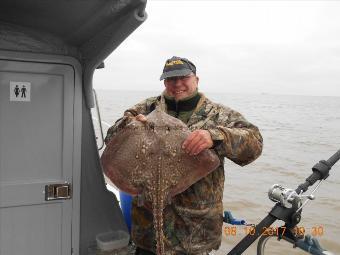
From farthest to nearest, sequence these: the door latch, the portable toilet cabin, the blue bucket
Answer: the blue bucket → the door latch → the portable toilet cabin

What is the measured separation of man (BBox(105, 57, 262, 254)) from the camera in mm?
3064

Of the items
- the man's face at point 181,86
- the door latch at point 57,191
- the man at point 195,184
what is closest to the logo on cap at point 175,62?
the man at point 195,184

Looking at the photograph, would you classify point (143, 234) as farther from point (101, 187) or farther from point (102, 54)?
point (102, 54)

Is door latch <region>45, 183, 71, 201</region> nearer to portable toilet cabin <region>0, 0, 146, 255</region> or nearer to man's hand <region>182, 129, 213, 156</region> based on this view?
portable toilet cabin <region>0, 0, 146, 255</region>

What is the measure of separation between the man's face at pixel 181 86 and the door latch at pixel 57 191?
1465 mm

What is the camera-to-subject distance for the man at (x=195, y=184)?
306 centimetres

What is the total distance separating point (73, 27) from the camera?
328cm

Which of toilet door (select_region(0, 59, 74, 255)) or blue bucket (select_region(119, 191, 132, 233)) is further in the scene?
blue bucket (select_region(119, 191, 132, 233))

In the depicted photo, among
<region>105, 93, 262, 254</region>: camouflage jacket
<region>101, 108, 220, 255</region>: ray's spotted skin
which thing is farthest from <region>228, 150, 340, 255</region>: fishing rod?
<region>101, 108, 220, 255</region>: ray's spotted skin

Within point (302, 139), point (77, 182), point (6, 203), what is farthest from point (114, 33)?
point (302, 139)

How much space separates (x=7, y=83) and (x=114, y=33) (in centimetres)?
117

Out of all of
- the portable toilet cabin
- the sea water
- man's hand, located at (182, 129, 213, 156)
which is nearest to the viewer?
man's hand, located at (182, 129, 213, 156)

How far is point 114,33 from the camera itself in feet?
10.00

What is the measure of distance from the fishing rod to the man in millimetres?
295
